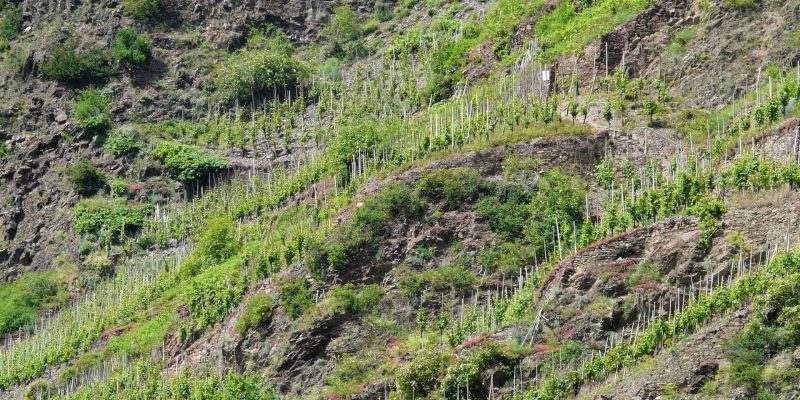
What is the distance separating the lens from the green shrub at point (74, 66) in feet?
263

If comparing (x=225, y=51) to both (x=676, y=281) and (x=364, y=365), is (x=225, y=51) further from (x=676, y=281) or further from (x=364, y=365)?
(x=676, y=281)

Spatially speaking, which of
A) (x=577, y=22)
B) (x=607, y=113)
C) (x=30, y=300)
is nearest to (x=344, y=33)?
(x=577, y=22)

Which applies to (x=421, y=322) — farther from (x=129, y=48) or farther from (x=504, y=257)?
(x=129, y=48)

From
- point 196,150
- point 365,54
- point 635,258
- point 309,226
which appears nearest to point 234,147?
point 196,150

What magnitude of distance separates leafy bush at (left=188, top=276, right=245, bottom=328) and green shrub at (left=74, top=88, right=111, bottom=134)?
17.9 m

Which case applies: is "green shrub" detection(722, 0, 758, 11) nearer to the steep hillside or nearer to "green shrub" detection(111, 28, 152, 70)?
the steep hillside

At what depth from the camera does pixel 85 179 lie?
2906 inches

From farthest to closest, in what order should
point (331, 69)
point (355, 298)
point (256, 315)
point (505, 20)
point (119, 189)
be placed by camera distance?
point (331, 69), point (119, 189), point (505, 20), point (256, 315), point (355, 298)

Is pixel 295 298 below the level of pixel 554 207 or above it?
below

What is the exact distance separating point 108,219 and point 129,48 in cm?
1283

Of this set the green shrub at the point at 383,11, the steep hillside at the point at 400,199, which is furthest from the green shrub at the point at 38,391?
the green shrub at the point at 383,11

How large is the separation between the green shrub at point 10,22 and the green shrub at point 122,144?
1204cm

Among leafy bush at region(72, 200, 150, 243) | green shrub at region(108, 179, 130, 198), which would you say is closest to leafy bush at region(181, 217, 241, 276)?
leafy bush at region(72, 200, 150, 243)

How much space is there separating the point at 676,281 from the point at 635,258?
1.97 meters
